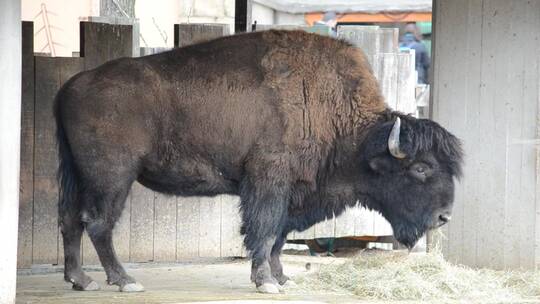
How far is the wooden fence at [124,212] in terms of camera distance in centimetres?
1091

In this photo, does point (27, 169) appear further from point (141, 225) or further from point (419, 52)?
point (419, 52)

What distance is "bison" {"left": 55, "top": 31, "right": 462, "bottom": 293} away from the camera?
9.48m

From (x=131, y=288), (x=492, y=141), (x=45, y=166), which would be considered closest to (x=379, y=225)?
(x=492, y=141)

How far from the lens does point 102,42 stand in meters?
11.3

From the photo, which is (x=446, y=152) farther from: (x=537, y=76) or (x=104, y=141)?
(x=104, y=141)

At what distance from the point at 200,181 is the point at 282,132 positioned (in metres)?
0.82

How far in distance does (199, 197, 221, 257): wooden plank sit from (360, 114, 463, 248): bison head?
2.25 meters

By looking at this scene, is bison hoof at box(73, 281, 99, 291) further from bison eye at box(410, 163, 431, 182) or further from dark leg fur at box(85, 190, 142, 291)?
bison eye at box(410, 163, 431, 182)

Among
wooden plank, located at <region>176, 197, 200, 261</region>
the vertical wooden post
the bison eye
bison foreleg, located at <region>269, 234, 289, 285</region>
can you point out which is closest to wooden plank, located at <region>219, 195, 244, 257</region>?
wooden plank, located at <region>176, 197, 200, 261</region>

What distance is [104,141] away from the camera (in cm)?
938

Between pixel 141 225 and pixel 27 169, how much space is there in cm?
128

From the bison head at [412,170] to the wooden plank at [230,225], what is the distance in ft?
7.30

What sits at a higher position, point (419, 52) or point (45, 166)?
point (419, 52)

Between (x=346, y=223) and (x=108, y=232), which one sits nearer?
(x=108, y=232)
